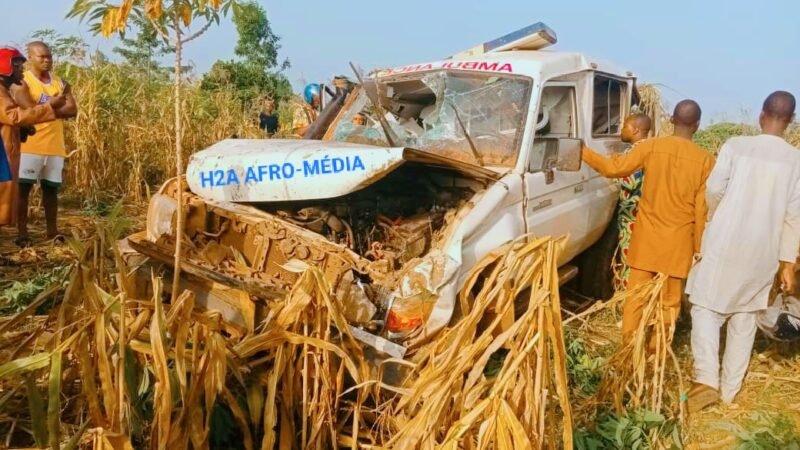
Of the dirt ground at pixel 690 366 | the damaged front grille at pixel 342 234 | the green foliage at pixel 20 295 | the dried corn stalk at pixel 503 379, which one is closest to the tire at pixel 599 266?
the dirt ground at pixel 690 366

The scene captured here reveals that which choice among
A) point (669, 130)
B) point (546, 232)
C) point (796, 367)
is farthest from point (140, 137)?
point (669, 130)

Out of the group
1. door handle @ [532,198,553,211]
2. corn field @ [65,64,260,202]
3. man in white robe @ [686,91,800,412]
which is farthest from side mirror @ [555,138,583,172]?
corn field @ [65,64,260,202]

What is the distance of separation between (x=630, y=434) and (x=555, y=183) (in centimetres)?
196

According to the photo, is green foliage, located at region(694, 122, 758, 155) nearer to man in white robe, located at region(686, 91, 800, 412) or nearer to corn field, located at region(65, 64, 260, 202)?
corn field, located at region(65, 64, 260, 202)

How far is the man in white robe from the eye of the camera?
12.5ft

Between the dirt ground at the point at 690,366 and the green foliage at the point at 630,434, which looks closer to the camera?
the green foliage at the point at 630,434

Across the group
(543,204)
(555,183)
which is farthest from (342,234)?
(555,183)

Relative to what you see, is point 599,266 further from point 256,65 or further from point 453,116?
point 256,65

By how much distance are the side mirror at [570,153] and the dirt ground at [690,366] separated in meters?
1.51

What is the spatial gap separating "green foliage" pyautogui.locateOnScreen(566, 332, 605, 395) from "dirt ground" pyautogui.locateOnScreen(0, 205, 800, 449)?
0.42 m

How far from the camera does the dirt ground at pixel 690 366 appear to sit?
370 cm

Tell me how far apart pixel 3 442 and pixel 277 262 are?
5.39 ft

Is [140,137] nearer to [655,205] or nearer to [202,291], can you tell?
[202,291]

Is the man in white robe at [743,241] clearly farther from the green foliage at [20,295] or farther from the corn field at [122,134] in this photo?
the corn field at [122,134]
